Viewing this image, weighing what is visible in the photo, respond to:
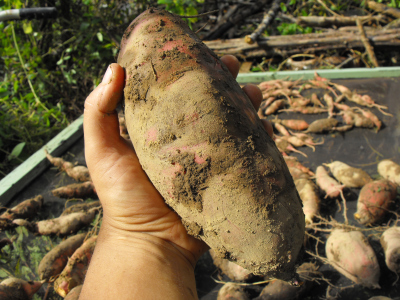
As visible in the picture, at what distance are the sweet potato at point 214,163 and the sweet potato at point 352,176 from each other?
1388mm

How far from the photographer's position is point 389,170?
256 centimetres

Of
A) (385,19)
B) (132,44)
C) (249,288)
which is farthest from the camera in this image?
(385,19)

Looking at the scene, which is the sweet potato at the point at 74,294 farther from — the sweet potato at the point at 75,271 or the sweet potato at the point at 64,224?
the sweet potato at the point at 64,224

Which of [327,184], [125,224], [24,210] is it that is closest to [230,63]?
[125,224]

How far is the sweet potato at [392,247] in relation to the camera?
2.00 metres

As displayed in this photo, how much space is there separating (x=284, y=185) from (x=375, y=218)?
1.38 metres

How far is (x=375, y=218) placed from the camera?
2324mm

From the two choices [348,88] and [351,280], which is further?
[348,88]

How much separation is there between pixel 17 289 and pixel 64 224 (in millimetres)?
566

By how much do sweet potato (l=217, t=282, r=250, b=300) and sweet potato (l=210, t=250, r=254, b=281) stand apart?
78mm

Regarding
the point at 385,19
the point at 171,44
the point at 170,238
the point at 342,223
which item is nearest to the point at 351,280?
the point at 342,223

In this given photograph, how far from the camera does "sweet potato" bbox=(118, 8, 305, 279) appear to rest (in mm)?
1294

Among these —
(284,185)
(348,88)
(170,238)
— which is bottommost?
(348,88)

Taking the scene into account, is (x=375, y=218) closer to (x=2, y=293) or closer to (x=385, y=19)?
(x=2, y=293)
